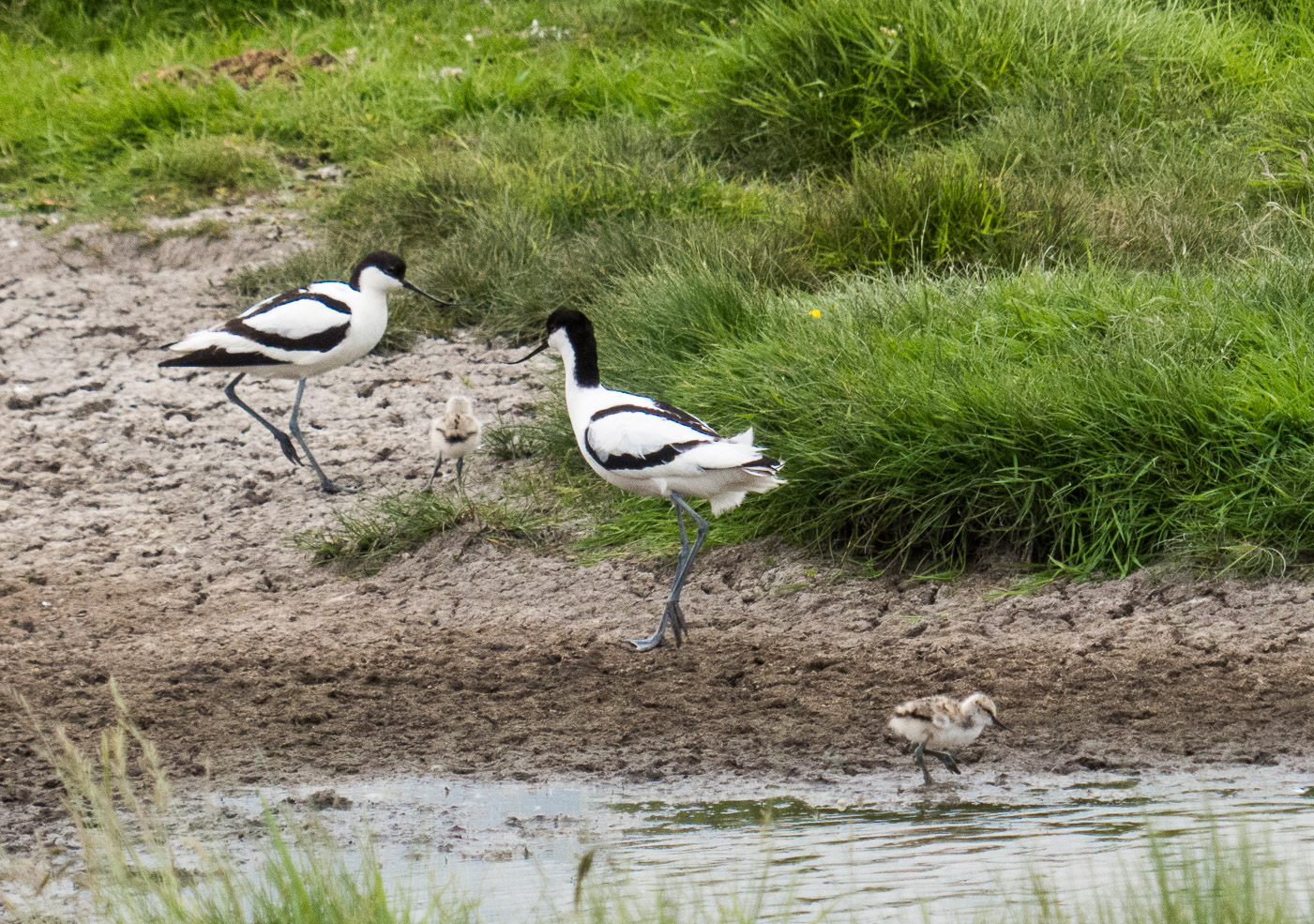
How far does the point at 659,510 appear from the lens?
6023 millimetres

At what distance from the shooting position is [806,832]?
340 cm

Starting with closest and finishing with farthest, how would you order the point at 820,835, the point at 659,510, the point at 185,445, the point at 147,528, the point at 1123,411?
the point at 820,835 < the point at 1123,411 < the point at 659,510 < the point at 147,528 < the point at 185,445

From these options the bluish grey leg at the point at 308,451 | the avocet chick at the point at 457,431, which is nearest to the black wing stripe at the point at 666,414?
the avocet chick at the point at 457,431

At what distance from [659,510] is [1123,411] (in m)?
1.96

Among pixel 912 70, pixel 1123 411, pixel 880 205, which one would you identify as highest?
pixel 912 70

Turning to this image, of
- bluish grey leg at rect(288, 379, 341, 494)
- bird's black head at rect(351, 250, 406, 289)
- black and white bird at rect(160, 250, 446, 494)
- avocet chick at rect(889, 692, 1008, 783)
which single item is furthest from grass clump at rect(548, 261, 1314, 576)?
bird's black head at rect(351, 250, 406, 289)

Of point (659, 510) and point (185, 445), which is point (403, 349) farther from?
point (659, 510)

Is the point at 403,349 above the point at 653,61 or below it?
below

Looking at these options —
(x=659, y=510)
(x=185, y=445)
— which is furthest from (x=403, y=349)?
(x=659, y=510)

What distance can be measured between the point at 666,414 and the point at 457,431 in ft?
5.05

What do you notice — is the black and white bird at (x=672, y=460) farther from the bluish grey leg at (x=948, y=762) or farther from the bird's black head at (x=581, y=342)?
the bluish grey leg at (x=948, y=762)

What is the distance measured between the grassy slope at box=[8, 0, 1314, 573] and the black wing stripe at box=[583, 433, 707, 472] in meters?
0.66

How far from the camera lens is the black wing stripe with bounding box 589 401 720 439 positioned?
4.98 metres

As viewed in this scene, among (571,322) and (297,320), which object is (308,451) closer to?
(297,320)
